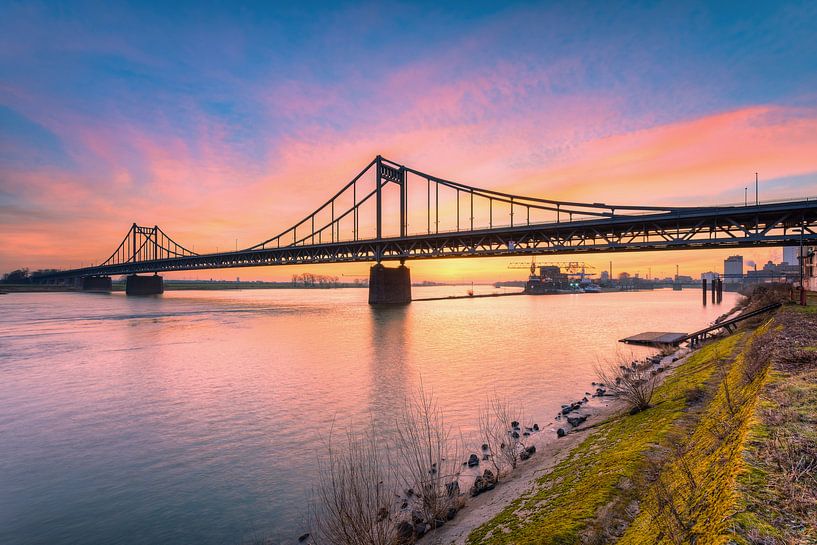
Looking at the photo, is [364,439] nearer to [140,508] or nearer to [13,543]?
[140,508]

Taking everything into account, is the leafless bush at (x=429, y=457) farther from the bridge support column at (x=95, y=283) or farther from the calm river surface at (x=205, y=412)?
the bridge support column at (x=95, y=283)

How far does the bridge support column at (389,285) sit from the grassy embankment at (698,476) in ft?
237

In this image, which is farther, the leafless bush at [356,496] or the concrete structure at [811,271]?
the concrete structure at [811,271]

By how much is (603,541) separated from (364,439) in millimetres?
7858

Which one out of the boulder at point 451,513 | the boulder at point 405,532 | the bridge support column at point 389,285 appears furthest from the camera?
the bridge support column at point 389,285

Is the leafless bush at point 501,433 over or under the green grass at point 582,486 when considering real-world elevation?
under

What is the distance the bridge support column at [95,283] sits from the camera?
176m

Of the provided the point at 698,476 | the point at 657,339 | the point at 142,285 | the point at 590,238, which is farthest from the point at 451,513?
the point at 142,285

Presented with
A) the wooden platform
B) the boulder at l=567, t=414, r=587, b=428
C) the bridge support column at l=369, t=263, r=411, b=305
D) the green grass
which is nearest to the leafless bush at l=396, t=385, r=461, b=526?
the green grass

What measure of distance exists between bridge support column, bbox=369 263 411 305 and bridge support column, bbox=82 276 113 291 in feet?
518

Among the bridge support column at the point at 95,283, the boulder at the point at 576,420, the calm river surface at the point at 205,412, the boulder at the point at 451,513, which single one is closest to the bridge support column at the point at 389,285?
the calm river surface at the point at 205,412

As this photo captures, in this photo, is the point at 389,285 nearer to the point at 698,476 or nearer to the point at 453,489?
the point at 453,489

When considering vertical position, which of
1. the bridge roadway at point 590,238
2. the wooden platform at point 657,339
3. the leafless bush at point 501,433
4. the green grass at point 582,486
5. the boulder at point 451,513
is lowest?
the wooden platform at point 657,339

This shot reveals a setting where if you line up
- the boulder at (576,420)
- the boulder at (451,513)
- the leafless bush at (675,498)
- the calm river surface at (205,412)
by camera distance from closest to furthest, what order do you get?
1. the leafless bush at (675,498)
2. the boulder at (451,513)
3. the calm river surface at (205,412)
4. the boulder at (576,420)
